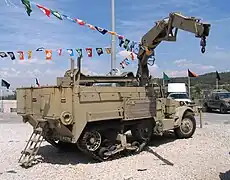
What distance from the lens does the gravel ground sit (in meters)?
8.59

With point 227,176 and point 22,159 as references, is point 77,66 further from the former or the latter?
point 227,176

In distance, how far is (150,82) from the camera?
12508 millimetres

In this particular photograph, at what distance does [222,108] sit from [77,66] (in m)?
21.9

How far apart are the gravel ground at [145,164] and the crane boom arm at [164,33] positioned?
105 inches

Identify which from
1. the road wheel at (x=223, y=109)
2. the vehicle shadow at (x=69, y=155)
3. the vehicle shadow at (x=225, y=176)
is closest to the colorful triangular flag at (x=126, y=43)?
the vehicle shadow at (x=69, y=155)

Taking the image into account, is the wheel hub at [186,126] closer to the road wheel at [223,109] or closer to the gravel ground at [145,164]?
the gravel ground at [145,164]

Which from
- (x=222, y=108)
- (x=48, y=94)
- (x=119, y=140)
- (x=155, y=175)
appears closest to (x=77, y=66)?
(x=48, y=94)

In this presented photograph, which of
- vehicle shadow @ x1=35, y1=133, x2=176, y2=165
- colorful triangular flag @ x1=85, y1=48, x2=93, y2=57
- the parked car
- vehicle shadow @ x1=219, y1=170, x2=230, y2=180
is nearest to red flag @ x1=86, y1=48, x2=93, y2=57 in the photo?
colorful triangular flag @ x1=85, y1=48, x2=93, y2=57

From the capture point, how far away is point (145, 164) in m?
9.71

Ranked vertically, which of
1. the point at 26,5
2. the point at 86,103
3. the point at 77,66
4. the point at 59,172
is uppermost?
the point at 26,5

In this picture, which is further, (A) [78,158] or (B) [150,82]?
(B) [150,82]

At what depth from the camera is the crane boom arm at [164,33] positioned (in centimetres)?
990

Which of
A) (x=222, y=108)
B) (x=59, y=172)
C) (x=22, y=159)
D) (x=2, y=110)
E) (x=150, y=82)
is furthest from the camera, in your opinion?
(x=2, y=110)

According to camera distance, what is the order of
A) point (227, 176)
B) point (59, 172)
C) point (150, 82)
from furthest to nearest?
point (150, 82) < point (59, 172) < point (227, 176)
